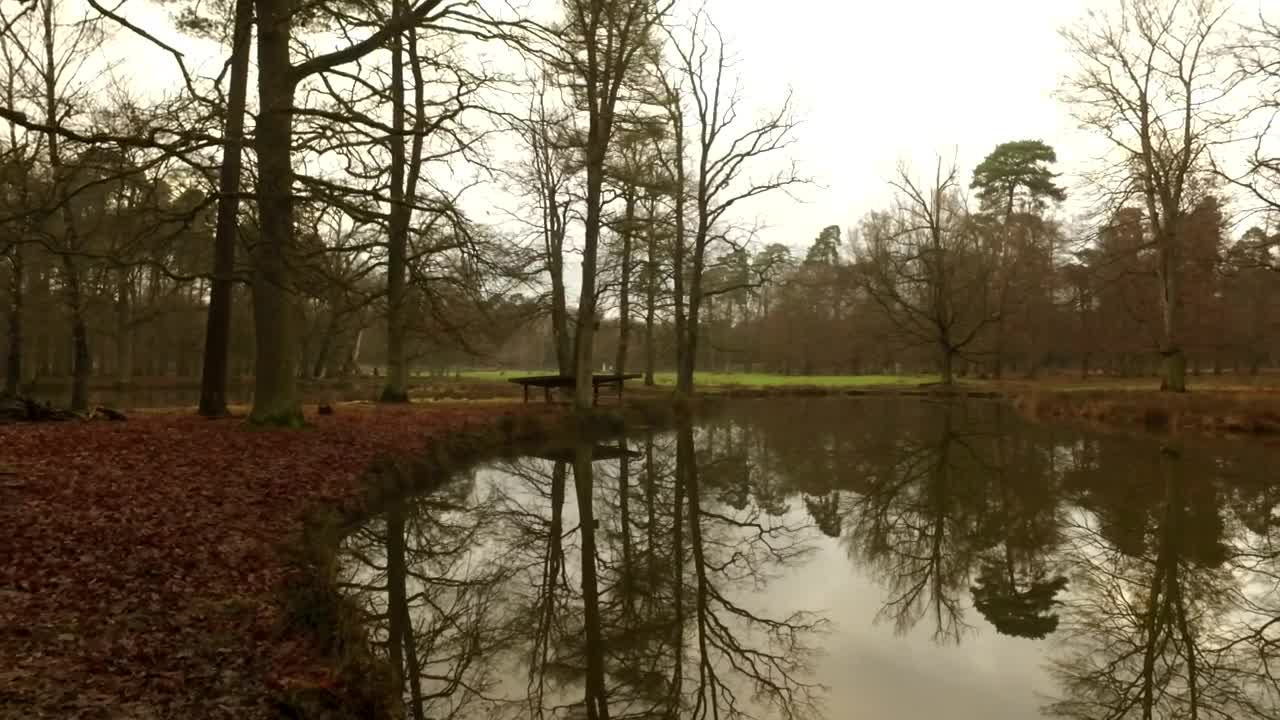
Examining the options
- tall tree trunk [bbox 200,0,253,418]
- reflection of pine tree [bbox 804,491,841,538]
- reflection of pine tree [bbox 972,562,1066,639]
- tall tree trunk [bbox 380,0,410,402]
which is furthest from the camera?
tall tree trunk [bbox 380,0,410,402]

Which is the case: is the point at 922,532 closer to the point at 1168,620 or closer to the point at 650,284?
the point at 1168,620

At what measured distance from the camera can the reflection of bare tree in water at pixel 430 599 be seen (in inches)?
187

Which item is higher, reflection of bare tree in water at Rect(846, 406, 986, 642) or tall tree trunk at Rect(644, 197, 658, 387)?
tall tree trunk at Rect(644, 197, 658, 387)

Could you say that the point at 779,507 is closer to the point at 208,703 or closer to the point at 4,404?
the point at 208,703

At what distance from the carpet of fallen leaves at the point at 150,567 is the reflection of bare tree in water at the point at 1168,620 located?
17.1 feet

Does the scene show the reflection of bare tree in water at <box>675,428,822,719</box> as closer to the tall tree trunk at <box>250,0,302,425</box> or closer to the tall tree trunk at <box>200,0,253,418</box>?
the tall tree trunk at <box>250,0,302,425</box>

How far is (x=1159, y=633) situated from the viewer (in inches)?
220

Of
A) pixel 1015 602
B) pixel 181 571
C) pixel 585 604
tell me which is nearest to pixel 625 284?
pixel 585 604

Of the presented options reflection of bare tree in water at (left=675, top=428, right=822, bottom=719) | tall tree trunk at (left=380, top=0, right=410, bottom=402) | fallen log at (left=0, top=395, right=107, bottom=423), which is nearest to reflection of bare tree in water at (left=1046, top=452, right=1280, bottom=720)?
reflection of bare tree in water at (left=675, top=428, right=822, bottom=719)

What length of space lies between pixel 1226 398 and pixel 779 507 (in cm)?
1553

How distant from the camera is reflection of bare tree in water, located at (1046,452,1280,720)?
4539 millimetres

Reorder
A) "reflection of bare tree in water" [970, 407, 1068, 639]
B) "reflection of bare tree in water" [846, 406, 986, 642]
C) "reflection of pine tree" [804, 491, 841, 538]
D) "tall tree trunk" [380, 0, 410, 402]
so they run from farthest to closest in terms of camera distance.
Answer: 1. "tall tree trunk" [380, 0, 410, 402]
2. "reflection of pine tree" [804, 491, 841, 538]
3. "reflection of bare tree in water" [846, 406, 986, 642]
4. "reflection of bare tree in water" [970, 407, 1068, 639]

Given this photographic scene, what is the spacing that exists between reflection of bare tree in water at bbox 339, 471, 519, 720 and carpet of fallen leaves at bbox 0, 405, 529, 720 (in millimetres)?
738

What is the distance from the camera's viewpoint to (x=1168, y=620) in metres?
5.82
